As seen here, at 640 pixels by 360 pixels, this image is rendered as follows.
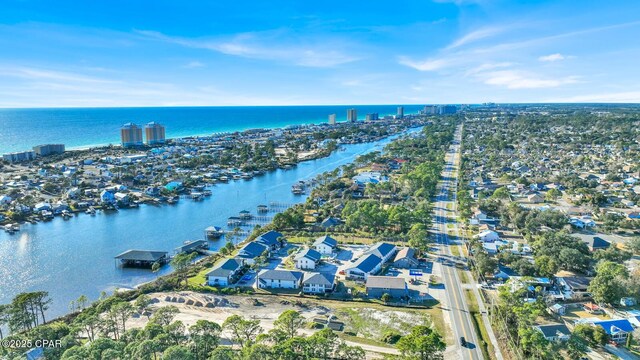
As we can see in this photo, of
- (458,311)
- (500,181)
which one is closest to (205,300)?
(458,311)

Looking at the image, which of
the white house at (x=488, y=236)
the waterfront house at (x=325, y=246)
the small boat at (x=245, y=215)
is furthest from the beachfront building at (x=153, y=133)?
the white house at (x=488, y=236)

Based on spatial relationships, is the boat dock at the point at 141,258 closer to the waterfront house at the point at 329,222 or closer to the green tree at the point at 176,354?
the waterfront house at the point at 329,222

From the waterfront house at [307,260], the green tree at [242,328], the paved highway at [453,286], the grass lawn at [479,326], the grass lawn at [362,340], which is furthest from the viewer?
the waterfront house at [307,260]

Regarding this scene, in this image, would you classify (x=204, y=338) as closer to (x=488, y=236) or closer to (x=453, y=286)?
(x=453, y=286)

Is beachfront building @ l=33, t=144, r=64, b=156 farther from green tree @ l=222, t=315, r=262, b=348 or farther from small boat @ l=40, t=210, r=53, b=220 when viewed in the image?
green tree @ l=222, t=315, r=262, b=348

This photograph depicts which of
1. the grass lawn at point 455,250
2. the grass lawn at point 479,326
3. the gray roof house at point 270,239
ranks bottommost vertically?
the grass lawn at point 479,326
